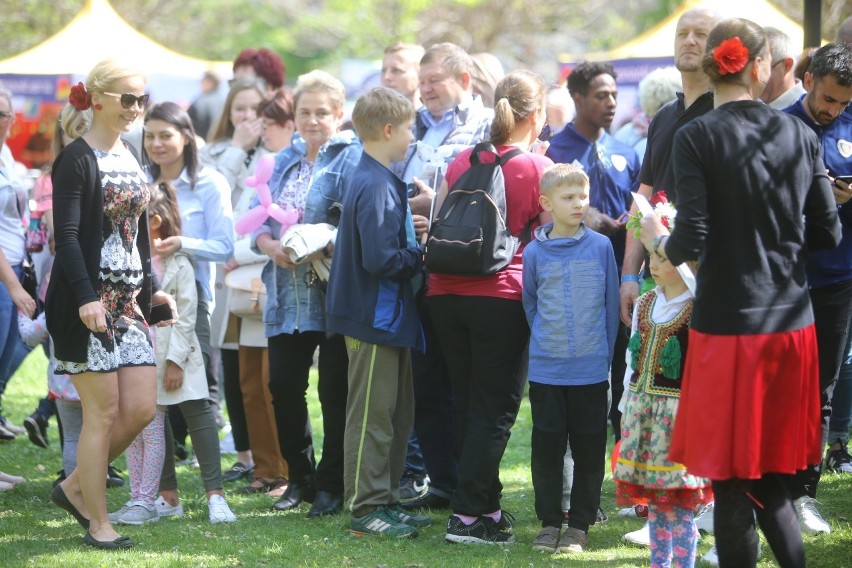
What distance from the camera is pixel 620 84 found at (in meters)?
13.4

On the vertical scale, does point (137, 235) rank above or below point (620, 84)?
below

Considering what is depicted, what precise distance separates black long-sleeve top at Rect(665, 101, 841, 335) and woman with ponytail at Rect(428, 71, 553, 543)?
141cm

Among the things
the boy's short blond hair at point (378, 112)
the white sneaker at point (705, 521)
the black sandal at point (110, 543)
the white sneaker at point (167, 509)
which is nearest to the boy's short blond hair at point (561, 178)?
the boy's short blond hair at point (378, 112)

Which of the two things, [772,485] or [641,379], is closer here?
[772,485]

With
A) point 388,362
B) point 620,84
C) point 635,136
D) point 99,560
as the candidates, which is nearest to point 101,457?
point 99,560

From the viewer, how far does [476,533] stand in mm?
5277

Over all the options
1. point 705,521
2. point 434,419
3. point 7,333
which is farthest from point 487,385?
point 7,333

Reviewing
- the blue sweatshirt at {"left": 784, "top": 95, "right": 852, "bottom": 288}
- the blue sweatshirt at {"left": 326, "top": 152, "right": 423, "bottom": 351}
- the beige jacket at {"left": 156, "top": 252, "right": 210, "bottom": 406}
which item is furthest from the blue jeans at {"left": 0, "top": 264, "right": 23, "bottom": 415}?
the blue sweatshirt at {"left": 784, "top": 95, "right": 852, "bottom": 288}

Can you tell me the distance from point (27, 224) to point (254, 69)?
8.45 feet

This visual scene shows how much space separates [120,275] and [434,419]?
187cm

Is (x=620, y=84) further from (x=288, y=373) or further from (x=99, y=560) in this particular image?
(x=99, y=560)

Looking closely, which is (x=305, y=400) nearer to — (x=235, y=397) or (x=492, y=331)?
(x=235, y=397)

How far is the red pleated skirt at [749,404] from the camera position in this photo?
3789 millimetres

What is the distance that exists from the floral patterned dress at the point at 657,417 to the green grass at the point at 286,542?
0.53 metres
